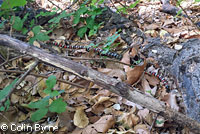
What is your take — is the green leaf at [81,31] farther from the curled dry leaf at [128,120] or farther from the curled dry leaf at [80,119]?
the curled dry leaf at [128,120]

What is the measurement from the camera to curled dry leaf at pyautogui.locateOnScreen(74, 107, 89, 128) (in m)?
1.79

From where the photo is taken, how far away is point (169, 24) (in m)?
3.49

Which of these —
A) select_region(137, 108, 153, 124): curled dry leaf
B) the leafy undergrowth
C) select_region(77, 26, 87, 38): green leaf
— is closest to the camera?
the leafy undergrowth

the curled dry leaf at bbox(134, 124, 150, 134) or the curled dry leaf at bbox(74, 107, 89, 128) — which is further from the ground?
the curled dry leaf at bbox(74, 107, 89, 128)

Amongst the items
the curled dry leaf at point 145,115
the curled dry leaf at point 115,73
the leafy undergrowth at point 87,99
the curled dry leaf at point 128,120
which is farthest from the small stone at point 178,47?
the curled dry leaf at point 128,120

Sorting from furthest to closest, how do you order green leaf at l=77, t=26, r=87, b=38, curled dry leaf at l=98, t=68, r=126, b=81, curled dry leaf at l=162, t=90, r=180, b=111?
green leaf at l=77, t=26, r=87, b=38 → curled dry leaf at l=98, t=68, r=126, b=81 → curled dry leaf at l=162, t=90, r=180, b=111

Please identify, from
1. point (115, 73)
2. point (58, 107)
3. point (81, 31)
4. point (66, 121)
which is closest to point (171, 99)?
point (115, 73)

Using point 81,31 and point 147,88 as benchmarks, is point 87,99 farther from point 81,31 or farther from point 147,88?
point 81,31

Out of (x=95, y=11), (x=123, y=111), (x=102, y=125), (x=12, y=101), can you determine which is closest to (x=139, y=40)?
(x=95, y=11)

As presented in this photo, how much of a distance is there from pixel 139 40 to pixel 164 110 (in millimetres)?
1757

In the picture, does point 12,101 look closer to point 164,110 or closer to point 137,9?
point 164,110

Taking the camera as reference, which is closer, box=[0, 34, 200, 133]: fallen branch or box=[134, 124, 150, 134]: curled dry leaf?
→ box=[0, 34, 200, 133]: fallen branch

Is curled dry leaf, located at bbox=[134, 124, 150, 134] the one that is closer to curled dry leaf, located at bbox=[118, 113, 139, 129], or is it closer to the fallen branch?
curled dry leaf, located at bbox=[118, 113, 139, 129]

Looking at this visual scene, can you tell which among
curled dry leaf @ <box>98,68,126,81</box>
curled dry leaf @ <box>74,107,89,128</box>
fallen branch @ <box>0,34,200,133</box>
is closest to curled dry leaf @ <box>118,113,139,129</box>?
curled dry leaf @ <box>74,107,89,128</box>
